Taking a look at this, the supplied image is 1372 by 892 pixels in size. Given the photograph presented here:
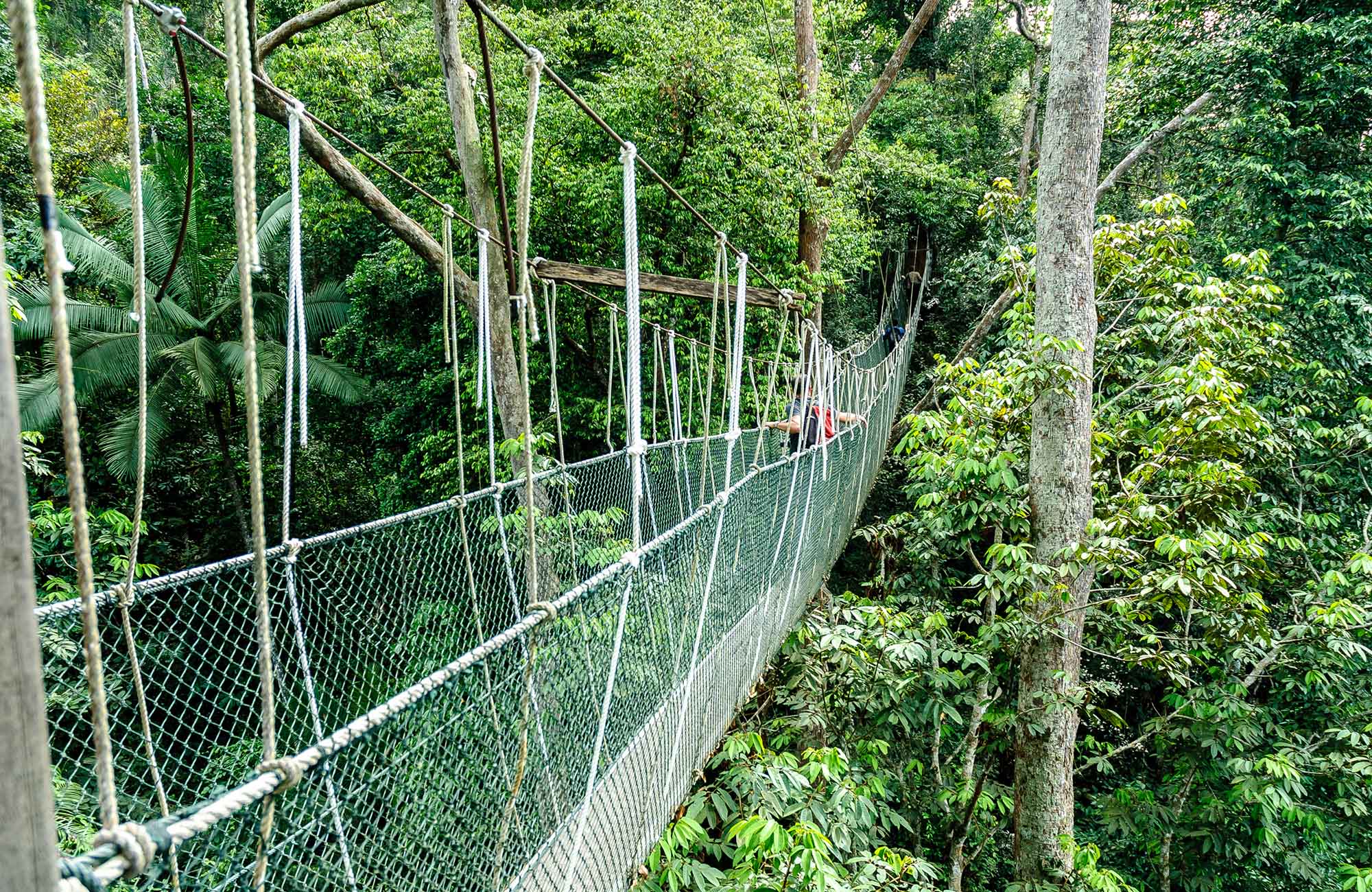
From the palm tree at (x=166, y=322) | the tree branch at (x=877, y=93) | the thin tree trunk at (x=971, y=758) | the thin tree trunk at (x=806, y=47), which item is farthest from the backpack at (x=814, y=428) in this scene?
the palm tree at (x=166, y=322)

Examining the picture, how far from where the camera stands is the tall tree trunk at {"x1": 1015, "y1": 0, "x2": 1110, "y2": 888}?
308cm

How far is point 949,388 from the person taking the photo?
3.86 metres

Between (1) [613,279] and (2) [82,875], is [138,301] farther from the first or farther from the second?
(1) [613,279]

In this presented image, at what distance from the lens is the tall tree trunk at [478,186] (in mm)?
3250

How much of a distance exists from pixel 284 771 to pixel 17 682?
0.39m

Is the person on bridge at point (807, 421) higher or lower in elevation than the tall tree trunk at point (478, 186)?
lower

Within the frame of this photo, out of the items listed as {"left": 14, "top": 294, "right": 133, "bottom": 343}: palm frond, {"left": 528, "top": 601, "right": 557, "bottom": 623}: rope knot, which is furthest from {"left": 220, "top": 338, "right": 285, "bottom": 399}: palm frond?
{"left": 528, "top": 601, "right": 557, "bottom": 623}: rope knot

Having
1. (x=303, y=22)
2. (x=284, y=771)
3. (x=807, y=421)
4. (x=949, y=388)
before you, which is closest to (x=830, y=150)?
(x=949, y=388)

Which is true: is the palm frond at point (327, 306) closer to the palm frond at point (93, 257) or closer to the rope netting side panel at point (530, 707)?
the palm frond at point (93, 257)

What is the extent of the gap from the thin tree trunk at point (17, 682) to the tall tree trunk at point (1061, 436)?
3.18 meters

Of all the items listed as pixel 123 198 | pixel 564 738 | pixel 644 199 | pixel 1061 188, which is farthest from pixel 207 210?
pixel 564 738

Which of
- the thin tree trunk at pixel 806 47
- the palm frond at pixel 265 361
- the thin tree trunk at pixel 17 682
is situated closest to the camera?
the thin tree trunk at pixel 17 682

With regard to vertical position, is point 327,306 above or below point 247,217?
above

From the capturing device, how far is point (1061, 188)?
3164 millimetres
